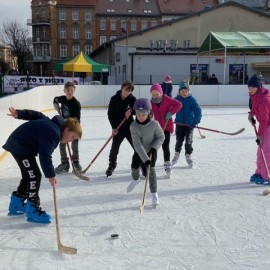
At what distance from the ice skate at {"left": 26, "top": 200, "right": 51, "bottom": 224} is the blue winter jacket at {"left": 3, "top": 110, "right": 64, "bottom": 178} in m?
0.47

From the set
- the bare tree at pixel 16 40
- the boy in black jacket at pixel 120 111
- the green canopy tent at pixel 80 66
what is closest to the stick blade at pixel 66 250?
the boy in black jacket at pixel 120 111

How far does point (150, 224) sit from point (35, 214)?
3.07 ft

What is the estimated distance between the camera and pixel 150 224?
3.27m

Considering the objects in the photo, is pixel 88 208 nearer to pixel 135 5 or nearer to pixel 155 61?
pixel 155 61

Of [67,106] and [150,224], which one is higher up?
[67,106]

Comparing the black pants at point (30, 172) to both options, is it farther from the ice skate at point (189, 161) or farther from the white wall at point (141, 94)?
the white wall at point (141, 94)

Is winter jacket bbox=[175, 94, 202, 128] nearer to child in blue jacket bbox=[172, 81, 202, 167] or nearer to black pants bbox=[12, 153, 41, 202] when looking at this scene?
child in blue jacket bbox=[172, 81, 202, 167]

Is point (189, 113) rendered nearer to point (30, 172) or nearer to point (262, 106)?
point (262, 106)

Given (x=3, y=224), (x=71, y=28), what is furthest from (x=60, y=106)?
(x=71, y=28)

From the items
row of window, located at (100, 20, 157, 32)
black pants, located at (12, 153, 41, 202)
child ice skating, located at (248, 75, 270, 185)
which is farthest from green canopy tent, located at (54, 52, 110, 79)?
row of window, located at (100, 20, 157, 32)

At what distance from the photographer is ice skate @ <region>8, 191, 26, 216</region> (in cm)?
341

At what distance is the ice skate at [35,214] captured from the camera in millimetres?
3273

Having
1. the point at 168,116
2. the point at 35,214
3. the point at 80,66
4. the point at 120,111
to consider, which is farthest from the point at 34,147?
the point at 80,66

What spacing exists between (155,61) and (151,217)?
20443 millimetres
